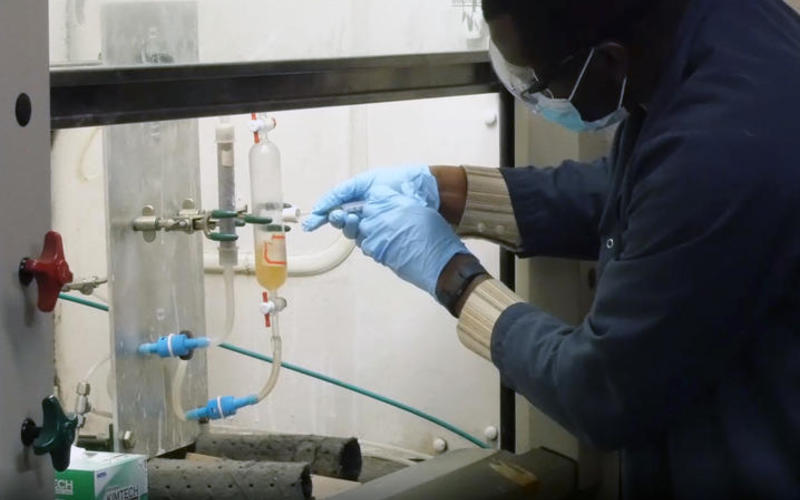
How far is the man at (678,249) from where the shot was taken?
1.02 metres

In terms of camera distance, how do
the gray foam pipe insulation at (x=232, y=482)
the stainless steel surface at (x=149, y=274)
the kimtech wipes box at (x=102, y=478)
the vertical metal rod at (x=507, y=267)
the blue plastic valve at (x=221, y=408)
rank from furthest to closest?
1. the vertical metal rod at (x=507, y=267)
2. the blue plastic valve at (x=221, y=408)
3. the stainless steel surface at (x=149, y=274)
4. the gray foam pipe insulation at (x=232, y=482)
5. the kimtech wipes box at (x=102, y=478)

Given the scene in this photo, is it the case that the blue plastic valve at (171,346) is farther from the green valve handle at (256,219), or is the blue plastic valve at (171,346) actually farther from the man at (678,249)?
the man at (678,249)

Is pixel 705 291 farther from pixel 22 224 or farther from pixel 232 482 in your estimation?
pixel 232 482

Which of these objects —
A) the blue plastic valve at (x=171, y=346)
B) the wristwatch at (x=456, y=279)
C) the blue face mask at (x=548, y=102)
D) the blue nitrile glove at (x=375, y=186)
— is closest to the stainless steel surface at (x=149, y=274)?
the blue plastic valve at (x=171, y=346)

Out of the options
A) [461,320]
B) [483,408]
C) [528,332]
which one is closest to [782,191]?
[528,332]

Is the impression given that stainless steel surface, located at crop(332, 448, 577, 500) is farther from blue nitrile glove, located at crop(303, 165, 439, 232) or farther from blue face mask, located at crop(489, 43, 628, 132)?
blue face mask, located at crop(489, 43, 628, 132)

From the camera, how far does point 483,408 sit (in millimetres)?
1882

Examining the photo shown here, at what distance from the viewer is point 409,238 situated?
1388 mm

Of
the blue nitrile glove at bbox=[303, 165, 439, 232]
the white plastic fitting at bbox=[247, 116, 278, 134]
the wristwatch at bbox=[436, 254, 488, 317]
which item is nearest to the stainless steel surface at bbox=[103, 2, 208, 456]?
the white plastic fitting at bbox=[247, 116, 278, 134]

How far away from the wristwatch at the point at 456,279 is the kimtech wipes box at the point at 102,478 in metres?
0.43

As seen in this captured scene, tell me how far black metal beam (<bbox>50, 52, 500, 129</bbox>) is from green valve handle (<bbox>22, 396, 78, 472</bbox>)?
311mm

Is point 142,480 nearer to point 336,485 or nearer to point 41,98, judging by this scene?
point 336,485

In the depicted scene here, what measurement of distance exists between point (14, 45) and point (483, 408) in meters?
1.27

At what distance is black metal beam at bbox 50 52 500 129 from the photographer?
3.42 ft
